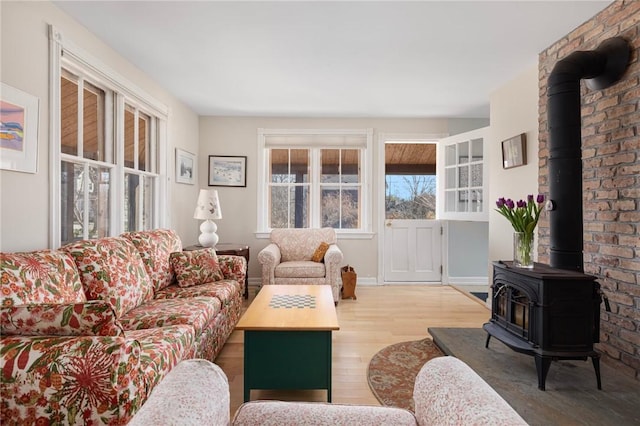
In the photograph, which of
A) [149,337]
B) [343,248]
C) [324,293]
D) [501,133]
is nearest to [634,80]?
[501,133]

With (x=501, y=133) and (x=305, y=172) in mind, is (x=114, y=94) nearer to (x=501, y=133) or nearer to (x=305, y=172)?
(x=305, y=172)

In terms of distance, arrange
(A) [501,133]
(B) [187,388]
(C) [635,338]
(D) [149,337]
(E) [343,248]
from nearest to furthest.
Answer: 1. (B) [187,388]
2. (D) [149,337]
3. (C) [635,338]
4. (A) [501,133]
5. (E) [343,248]

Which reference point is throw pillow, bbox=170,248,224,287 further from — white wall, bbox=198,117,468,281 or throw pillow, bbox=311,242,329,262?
white wall, bbox=198,117,468,281

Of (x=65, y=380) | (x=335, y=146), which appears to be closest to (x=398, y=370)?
(x=65, y=380)

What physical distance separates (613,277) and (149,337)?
2.92m

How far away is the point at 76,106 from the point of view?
2.70m

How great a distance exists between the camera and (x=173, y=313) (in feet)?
7.44

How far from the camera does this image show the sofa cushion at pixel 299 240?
15.6 ft

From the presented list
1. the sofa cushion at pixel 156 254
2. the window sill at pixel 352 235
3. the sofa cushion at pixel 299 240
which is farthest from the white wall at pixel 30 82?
the window sill at pixel 352 235

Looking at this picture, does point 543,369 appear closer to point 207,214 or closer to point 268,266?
point 268,266

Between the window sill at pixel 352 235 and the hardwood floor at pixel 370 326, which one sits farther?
the window sill at pixel 352 235

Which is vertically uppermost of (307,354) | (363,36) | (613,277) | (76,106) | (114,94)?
(363,36)

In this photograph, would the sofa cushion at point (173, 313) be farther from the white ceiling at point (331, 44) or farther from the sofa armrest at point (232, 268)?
the white ceiling at point (331, 44)

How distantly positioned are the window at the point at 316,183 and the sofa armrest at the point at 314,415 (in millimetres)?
4339
